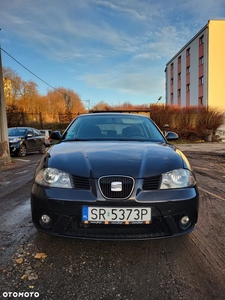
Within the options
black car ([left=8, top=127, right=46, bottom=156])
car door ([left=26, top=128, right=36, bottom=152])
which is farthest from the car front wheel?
car door ([left=26, top=128, right=36, bottom=152])

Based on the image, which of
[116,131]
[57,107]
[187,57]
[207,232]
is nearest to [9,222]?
[116,131]

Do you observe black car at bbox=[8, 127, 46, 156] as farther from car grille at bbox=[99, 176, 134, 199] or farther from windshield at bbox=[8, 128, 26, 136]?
car grille at bbox=[99, 176, 134, 199]

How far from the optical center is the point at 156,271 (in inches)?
82.7

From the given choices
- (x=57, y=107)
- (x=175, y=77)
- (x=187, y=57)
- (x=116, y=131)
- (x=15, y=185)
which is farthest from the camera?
(x=57, y=107)

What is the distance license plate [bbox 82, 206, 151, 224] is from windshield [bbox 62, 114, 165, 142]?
139cm

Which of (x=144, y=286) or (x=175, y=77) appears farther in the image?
(x=175, y=77)

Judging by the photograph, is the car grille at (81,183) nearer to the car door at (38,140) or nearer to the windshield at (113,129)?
the windshield at (113,129)

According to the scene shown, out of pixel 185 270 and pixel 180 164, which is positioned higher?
pixel 180 164

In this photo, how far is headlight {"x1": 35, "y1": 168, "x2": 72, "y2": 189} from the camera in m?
2.26

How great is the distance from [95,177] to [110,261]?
77cm

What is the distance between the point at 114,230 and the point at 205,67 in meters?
30.8

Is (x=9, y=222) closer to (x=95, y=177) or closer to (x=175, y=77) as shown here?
(x=95, y=177)

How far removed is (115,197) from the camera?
2.13 m

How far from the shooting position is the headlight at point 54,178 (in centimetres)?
226
